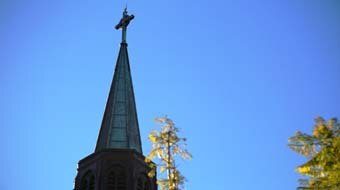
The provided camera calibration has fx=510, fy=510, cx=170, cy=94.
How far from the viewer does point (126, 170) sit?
34.1 meters

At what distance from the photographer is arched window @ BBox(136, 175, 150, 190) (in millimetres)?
34406

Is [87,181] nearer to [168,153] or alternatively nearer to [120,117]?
[120,117]

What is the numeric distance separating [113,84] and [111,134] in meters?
6.04

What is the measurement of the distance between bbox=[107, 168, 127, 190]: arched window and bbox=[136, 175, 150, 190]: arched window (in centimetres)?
114

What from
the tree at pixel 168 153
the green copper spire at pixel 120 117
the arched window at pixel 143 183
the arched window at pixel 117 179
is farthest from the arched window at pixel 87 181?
the tree at pixel 168 153

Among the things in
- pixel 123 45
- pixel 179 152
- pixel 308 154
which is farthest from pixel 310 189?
pixel 123 45

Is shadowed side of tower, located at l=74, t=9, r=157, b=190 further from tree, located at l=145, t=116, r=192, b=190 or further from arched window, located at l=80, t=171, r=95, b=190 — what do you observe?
tree, located at l=145, t=116, r=192, b=190

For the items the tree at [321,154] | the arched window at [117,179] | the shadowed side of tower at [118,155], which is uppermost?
the shadowed side of tower at [118,155]

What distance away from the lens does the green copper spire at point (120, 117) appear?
36094 mm

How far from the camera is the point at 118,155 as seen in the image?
3472 centimetres

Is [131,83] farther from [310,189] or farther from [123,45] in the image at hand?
[310,189]

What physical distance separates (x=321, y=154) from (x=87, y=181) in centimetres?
2295

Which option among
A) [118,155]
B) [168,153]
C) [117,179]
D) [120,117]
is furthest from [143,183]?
[168,153]

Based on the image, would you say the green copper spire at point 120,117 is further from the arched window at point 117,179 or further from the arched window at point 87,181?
the arched window at point 117,179
